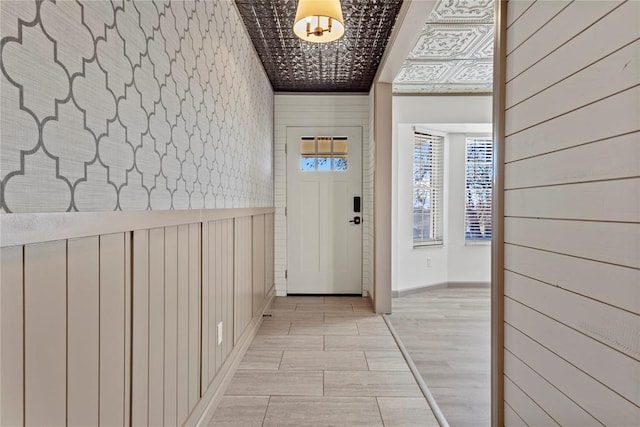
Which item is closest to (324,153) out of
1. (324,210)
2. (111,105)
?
(324,210)

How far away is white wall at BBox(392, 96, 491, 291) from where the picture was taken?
4383 millimetres

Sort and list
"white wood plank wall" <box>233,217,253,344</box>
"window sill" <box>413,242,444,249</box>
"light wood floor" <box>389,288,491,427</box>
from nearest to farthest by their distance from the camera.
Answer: "light wood floor" <box>389,288,491,427</box> < "white wood plank wall" <box>233,217,253,344</box> < "window sill" <box>413,242,444,249</box>

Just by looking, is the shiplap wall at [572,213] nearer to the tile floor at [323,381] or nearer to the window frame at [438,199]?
the tile floor at [323,381]

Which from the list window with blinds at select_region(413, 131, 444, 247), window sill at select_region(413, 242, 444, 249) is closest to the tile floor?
window sill at select_region(413, 242, 444, 249)

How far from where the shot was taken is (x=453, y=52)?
323 cm

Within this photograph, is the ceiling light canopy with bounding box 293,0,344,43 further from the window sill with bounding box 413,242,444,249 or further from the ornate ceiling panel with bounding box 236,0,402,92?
the window sill with bounding box 413,242,444,249

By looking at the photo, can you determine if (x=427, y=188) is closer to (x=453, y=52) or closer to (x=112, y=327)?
(x=453, y=52)

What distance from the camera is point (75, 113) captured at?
870 mm

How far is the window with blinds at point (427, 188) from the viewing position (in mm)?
4625

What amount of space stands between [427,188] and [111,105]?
13.8ft

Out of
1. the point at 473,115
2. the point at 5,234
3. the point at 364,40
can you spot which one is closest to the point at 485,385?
the point at 5,234

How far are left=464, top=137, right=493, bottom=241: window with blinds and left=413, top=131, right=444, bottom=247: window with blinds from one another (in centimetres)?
39

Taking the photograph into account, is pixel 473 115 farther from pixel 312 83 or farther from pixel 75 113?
pixel 75 113

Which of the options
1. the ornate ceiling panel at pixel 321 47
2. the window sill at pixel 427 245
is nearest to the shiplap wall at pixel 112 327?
the ornate ceiling panel at pixel 321 47
